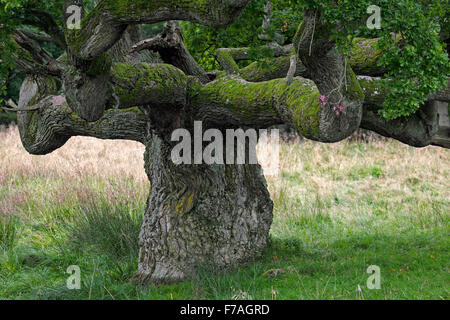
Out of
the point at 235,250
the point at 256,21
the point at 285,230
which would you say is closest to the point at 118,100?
Result: the point at 256,21

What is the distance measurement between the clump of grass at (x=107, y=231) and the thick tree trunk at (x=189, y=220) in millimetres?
1038

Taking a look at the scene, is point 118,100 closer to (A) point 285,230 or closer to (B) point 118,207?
(B) point 118,207

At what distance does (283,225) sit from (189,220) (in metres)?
3.81

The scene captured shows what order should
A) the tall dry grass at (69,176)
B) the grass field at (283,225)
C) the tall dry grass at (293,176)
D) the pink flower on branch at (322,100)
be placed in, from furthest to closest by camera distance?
the tall dry grass at (293,176), the tall dry grass at (69,176), the grass field at (283,225), the pink flower on branch at (322,100)

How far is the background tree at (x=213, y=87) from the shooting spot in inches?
181

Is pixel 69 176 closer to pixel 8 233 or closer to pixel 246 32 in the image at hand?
pixel 8 233

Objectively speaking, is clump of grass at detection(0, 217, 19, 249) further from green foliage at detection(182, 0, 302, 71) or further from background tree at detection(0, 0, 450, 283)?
green foliage at detection(182, 0, 302, 71)

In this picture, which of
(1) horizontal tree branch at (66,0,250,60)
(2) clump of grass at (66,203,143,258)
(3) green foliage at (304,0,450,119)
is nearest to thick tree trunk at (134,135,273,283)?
(2) clump of grass at (66,203,143,258)

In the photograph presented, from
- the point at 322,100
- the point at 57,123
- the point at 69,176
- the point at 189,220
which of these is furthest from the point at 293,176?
the point at 322,100

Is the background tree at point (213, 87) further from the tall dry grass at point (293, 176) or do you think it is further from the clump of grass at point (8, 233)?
the tall dry grass at point (293, 176)

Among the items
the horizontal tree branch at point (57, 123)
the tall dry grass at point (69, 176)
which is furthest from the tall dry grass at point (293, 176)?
the horizontal tree branch at point (57, 123)

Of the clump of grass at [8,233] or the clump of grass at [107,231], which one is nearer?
the clump of grass at [107,231]

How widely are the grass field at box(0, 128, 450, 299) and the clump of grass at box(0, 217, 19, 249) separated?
25mm

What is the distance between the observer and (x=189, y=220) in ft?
24.5
